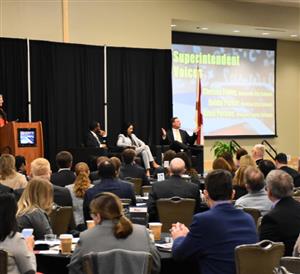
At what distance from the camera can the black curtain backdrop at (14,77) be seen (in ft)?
42.8

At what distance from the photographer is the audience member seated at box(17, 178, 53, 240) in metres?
4.58

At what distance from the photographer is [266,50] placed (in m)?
A: 20.0

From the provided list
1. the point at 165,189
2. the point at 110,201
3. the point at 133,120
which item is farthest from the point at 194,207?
the point at 133,120

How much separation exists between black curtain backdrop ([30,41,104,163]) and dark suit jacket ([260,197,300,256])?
9926mm

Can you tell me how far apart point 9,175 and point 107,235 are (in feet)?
12.5

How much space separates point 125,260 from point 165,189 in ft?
9.28

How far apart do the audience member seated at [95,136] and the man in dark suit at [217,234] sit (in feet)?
31.1

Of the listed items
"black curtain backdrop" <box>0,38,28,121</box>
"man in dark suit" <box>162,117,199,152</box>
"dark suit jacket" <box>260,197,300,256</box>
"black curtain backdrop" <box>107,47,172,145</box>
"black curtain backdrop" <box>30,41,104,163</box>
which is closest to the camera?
"dark suit jacket" <box>260,197,300,256</box>

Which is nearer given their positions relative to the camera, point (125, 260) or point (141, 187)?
point (125, 260)

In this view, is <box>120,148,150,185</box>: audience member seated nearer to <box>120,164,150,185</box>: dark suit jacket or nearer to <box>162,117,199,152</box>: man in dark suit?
<box>120,164,150,185</box>: dark suit jacket

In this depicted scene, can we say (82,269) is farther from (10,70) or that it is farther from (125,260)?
(10,70)

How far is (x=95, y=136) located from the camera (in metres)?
13.4

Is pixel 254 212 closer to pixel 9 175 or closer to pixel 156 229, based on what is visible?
pixel 156 229

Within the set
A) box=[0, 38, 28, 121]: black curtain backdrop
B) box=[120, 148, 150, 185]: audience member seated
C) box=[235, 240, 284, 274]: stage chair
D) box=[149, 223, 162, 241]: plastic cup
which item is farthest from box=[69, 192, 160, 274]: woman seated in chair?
box=[0, 38, 28, 121]: black curtain backdrop
